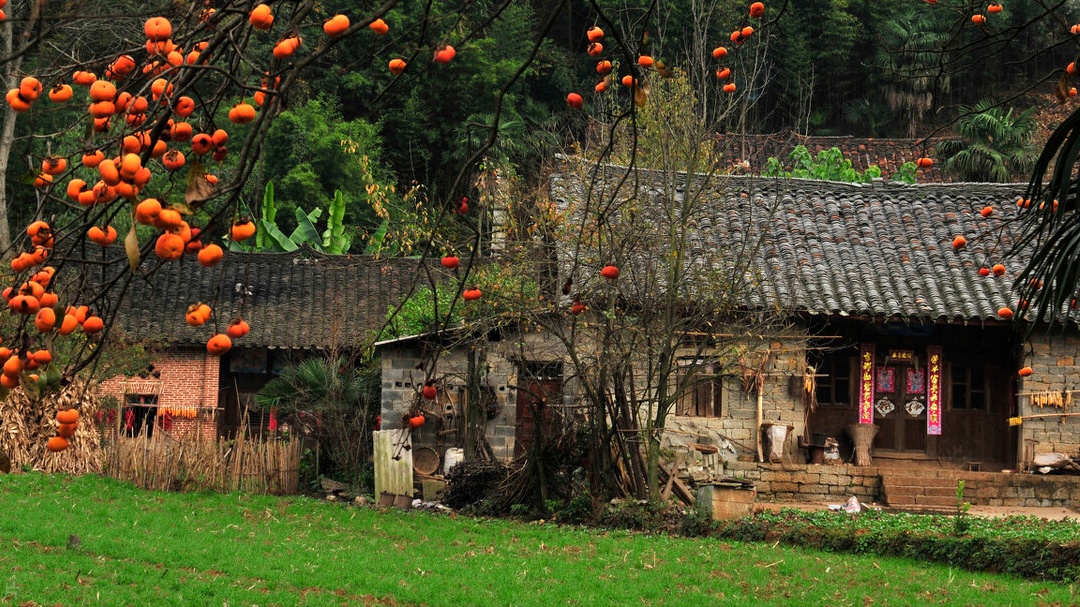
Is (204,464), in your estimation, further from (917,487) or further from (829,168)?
(829,168)

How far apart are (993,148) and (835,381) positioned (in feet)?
48.8

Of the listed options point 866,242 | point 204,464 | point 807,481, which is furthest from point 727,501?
point 204,464

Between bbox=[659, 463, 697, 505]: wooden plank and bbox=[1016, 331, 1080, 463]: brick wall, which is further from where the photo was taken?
bbox=[1016, 331, 1080, 463]: brick wall

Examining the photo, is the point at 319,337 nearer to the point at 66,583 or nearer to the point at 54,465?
the point at 54,465

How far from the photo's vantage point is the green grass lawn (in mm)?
7883

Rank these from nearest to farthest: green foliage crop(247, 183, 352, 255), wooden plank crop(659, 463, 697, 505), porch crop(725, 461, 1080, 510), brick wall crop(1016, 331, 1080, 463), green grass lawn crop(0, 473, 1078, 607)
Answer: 1. green grass lawn crop(0, 473, 1078, 607)
2. wooden plank crop(659, 463, 697, 505)
3. porch crop(725, 461, 1080, 510)
4. brick wall crop(1016, 331, 1080, 463)
5. green foliage crop(247, 183, 352, 255)

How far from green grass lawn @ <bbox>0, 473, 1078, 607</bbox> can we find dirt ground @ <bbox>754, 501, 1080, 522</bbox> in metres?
2.83

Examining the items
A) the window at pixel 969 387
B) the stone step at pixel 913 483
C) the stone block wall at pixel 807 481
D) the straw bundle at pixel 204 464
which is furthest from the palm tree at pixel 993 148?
the straw bundle at pixel 204 464

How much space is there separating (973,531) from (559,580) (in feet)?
15.1

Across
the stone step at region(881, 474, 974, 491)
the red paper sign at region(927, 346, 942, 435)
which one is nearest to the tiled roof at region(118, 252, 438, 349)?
the stone step at region(881, 474, 974, 491)

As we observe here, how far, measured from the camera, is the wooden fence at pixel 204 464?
44.5 ft

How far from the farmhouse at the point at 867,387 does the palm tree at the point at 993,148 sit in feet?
40.3

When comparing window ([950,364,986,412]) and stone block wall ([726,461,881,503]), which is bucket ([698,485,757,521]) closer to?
stone block wall ([726,461,881,503])

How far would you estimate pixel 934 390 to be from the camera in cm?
1486
